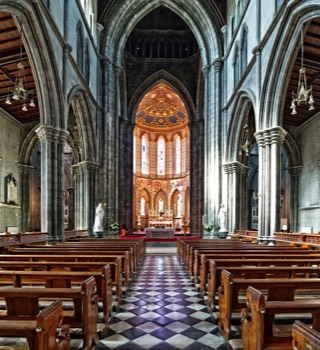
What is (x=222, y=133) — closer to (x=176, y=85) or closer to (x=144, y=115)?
(x=176, y=85)

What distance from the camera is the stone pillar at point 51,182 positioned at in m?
12.3

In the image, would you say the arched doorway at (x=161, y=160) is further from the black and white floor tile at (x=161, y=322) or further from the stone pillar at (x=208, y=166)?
the black and white floor tile at (x=161, y=322)

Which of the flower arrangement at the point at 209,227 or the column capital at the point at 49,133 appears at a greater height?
the column capital at the point at 49,133

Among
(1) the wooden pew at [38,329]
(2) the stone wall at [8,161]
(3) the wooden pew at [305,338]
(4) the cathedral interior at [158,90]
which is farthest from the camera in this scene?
(2) the stone wall at [8,161]

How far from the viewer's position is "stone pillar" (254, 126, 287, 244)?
12.6 meters

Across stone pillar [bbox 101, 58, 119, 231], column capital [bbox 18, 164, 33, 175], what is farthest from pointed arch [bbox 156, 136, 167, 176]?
column capital [bbox 18, 164, 33, 175]

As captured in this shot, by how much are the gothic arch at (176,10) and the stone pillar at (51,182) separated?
11298 millimetres

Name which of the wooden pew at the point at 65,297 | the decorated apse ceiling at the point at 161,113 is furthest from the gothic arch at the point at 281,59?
the decorated apse ceiling at the point at 161,113

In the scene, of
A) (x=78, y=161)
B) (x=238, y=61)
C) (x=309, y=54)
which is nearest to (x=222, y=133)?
(x=238, y=61)

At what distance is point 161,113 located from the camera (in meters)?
41.3

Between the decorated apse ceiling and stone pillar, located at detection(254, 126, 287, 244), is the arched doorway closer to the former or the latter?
the decorated apse ceiling

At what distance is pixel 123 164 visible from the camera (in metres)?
31.2

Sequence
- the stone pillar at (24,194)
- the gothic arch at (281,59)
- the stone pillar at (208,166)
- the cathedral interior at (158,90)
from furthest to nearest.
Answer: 1. the stone pillar at (208,166)
2. the stone pillar at (24,194)
3. the cathedral interior at (158,90)
4. the gothic arch at (281,59)

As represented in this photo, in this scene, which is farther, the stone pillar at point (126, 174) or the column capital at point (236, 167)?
the stone pillar at point (126, 174)
